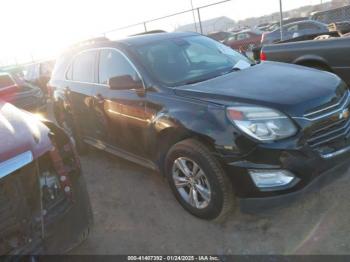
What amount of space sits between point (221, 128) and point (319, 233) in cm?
123

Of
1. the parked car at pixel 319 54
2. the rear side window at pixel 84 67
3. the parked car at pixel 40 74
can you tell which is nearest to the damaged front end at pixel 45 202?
the rear side window at pixel 84 67

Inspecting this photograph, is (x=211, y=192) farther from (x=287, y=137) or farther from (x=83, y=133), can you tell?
(x=83, y=133)

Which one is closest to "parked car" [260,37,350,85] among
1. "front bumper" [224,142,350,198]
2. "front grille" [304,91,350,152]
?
"front grille" [304,91,350,152]

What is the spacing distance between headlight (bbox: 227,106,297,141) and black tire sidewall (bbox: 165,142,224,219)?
45 cm

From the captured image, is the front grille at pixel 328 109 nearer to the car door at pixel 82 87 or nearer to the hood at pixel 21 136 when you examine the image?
the hood at pixel 21 136

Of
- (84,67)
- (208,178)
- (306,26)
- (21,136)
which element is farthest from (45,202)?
(306,26)

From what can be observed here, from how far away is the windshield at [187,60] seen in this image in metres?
3.91

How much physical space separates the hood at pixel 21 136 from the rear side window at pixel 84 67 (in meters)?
2.01

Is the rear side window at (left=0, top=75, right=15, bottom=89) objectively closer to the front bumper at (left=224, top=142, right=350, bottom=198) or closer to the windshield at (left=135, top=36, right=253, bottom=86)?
the windshield at (left=135, top=36, right=253, bottom=86)

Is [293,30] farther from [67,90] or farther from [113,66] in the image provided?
[113,66]

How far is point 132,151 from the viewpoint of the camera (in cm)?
427

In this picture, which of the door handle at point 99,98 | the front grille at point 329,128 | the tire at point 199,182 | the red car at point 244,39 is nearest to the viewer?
the front grille at point 329,128

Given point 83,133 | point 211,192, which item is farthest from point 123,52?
point 211,192

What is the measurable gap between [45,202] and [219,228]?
5.23 feet
